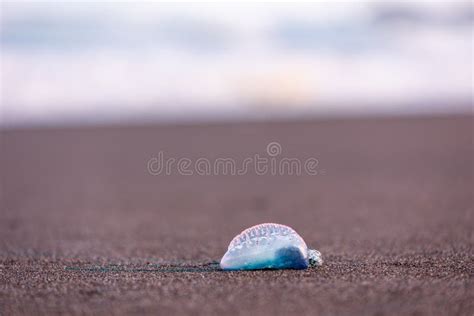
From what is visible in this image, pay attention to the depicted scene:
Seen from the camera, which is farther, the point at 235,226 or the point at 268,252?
the point at 235,226

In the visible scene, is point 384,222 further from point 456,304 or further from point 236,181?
point 236,181

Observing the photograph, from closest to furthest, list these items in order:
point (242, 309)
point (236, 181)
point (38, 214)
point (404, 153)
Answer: point (242, 309)
point (38, 214)
point (236, 181)
point (404, 153)

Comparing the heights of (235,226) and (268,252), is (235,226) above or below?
above

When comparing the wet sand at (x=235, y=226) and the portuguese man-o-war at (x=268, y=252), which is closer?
the wet sand at (x=235, y=226)

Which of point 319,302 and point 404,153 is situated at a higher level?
point 404,153

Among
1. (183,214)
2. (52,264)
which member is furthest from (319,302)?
(183,214)
